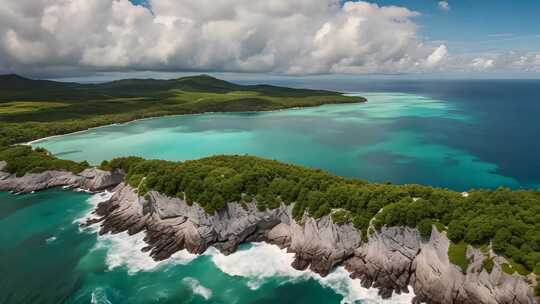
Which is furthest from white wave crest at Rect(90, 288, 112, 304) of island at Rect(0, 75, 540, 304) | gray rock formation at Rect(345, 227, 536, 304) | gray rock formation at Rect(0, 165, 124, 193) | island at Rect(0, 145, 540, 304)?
gray rock formation at Rect(0, 165, 124, 193)

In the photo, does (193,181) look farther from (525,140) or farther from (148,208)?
(525,140)

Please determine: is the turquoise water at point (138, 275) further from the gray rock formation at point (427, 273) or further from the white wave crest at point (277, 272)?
the gray rock formation at point (427, 273)

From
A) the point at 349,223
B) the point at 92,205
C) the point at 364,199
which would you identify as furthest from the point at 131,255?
the point at 364,199

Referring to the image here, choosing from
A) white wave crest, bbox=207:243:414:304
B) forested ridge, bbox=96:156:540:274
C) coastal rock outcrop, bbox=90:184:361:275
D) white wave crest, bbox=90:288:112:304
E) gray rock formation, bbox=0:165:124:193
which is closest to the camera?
forested ridge, bbox=96:156:540:274

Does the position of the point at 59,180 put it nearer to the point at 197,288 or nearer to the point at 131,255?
the point at 131,255

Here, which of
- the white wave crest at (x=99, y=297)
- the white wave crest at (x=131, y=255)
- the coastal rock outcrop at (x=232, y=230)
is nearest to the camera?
the white wave crest at (x=99, y=297)

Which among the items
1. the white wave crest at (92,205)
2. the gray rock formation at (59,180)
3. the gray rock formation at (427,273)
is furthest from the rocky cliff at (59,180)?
the gray rock formation at (427,273)

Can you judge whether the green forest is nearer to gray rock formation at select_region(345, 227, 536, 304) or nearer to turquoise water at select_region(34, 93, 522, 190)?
gray rock formation at select_region(345, 227, 536, 304)
